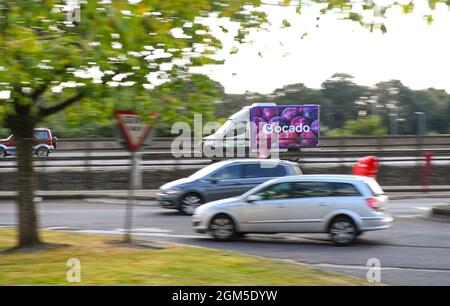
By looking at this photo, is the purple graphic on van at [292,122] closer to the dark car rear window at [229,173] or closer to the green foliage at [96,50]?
the dark car rear window at [229,173]

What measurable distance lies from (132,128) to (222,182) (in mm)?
6703

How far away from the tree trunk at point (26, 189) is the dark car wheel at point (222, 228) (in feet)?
13.0

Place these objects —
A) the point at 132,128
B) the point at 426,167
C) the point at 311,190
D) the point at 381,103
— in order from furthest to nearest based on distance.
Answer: the point at 381,103 < the point at 426,167 < the point at 311,190 < the point at 132,128

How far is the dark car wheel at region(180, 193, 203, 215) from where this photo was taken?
18.0m

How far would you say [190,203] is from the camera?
18047 mm

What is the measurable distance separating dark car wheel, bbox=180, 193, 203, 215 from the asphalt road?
27 cm

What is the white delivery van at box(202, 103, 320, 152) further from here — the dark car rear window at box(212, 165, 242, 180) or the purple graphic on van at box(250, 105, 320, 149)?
the dark car rear window at box(212, 165, 242, 180)

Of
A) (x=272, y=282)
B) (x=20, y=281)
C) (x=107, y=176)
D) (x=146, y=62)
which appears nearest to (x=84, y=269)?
(x=20, y=281)

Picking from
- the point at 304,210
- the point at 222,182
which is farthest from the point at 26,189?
the point at 222,182

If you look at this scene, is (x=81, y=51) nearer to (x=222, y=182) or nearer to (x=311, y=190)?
(x=311, y=190)

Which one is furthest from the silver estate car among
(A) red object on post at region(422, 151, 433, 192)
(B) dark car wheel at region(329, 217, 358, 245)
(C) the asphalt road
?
(A) red object on post at region(422, 151, 433, 192)

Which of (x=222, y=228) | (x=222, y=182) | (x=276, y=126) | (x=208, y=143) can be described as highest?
(x=276, y=126)

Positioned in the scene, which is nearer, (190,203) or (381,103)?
(190,203)
